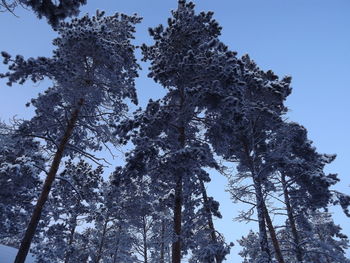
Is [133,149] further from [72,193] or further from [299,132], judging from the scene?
[72,193]

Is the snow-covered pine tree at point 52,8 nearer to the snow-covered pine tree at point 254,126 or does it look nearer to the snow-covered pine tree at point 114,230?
the snow-covered pine tree at point 254,126

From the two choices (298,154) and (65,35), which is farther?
(298,154)

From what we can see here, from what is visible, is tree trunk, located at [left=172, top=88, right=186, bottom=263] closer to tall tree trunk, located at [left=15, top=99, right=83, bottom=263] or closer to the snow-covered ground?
tall tree trunk, located at [left=15, top=99, right=83, bottom=263]

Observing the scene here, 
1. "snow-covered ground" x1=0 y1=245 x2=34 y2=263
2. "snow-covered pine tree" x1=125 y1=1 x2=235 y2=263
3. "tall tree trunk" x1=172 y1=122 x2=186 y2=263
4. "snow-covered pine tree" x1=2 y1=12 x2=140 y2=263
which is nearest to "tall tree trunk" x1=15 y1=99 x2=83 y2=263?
"snow-covered pine tree" x1=2 y1=12 x2=140 y2=263

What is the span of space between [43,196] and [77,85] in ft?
14.9

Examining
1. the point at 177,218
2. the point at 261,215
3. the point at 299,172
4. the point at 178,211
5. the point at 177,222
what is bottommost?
the point at 177,222

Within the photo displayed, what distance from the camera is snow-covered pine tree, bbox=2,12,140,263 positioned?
9.96 meters

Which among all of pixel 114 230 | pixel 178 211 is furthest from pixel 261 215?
pixel 114 230

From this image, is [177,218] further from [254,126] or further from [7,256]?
[7,256]

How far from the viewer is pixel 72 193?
20328mm

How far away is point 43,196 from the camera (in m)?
9.35

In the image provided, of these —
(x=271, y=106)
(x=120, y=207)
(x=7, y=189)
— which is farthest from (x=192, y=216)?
(x=7, y=189)

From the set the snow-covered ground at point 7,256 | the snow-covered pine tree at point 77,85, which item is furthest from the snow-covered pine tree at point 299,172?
the snow-covered ground at point 7,256

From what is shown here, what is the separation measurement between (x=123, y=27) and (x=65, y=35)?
3.69 meters
